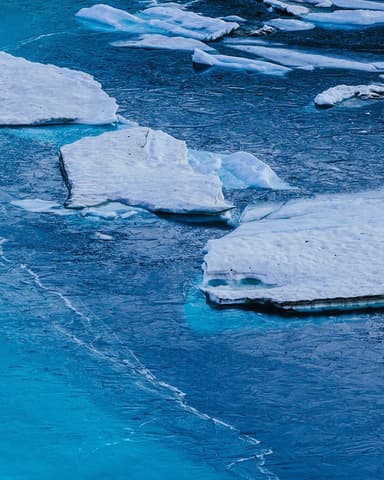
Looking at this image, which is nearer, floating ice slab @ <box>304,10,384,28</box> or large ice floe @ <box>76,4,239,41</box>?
large ice floe @ <box>76,4,239,41</box>

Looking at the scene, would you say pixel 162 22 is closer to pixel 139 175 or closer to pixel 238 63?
pixel 238 63

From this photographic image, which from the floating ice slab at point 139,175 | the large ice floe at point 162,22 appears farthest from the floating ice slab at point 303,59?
the floating ice slab at point 139,175

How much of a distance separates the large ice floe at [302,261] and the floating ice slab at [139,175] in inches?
13.5

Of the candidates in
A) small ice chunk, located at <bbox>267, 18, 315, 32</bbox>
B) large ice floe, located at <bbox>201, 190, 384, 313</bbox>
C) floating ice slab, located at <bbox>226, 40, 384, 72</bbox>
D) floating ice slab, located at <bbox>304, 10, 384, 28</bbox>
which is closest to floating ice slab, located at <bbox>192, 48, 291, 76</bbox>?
floating ice slab, located at <bbox>226, 40, 384, 72</bbox>

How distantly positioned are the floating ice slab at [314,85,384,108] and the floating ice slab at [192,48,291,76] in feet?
2.41

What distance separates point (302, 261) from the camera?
4.39m

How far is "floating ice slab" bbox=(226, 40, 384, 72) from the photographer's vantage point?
7.78m

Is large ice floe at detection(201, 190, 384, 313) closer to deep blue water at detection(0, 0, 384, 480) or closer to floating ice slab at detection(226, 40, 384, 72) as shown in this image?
deep blue water at detection(0, 0, 384, 480)

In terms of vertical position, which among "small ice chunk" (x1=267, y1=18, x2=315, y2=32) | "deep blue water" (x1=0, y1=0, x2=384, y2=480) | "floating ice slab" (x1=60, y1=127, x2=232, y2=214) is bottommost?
"deep blue water" (x1=0, y1=0, x2=384, y2=480)

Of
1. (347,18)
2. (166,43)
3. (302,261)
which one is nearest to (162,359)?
(302,261)

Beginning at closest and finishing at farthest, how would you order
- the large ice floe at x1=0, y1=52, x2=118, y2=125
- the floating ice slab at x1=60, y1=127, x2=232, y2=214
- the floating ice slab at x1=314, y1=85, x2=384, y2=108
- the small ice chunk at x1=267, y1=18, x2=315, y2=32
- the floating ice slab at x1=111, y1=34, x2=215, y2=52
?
the floating ice slab at x1=60, y1=127, x2=232, y2=214 → the large ice floe at x1=0, y1=52, x2=118, y2=125 → the floating ice slab at x1=314, y1=85, x2=384, y2=108 → the floating ice slab at x1=111, y1=34, x2=215, y2=52 → the small ice chunk at x1=267, y1=18, x2=315, y2=32

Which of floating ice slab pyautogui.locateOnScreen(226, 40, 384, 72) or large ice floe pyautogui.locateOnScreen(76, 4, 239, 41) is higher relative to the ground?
large ice floe pyautogui.locateOnScreen(76, 4, 239, 41)

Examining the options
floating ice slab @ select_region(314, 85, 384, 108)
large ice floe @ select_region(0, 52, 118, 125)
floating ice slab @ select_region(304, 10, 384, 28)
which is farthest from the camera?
floating ice slab @ select_region(304, 10, 384, 28)

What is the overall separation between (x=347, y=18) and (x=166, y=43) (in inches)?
75.7
